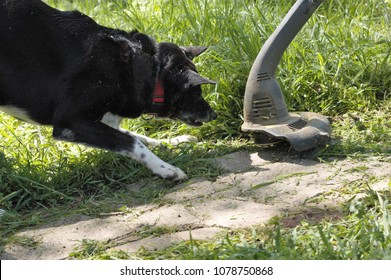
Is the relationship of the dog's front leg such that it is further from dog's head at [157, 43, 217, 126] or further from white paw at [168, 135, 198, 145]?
white paw at [168, 135, 198, 145]

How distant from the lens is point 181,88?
436cm

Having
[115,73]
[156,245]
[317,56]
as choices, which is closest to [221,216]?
[156,245]

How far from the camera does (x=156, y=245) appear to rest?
3182 mm

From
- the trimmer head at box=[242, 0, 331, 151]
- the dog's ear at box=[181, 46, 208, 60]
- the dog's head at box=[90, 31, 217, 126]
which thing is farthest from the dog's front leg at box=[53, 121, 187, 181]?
the dog's ear at box=[181, 46, 208, 60]

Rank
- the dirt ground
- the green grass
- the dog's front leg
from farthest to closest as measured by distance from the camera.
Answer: the dog's front leg → the green grass → the dirt ground

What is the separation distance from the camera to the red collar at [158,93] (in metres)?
4.32

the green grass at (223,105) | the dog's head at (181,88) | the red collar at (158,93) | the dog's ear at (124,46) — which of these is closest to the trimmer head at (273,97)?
the green grass at (223,105)

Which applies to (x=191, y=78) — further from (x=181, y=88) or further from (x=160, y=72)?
(x=160, y=72)

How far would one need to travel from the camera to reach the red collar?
4320 millimetres

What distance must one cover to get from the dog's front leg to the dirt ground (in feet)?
0.61

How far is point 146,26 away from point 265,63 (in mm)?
1713

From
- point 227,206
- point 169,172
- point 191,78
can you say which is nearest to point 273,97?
point 191,78

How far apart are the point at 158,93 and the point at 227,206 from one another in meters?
1.11

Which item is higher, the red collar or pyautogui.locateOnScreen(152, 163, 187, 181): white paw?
the red collar
